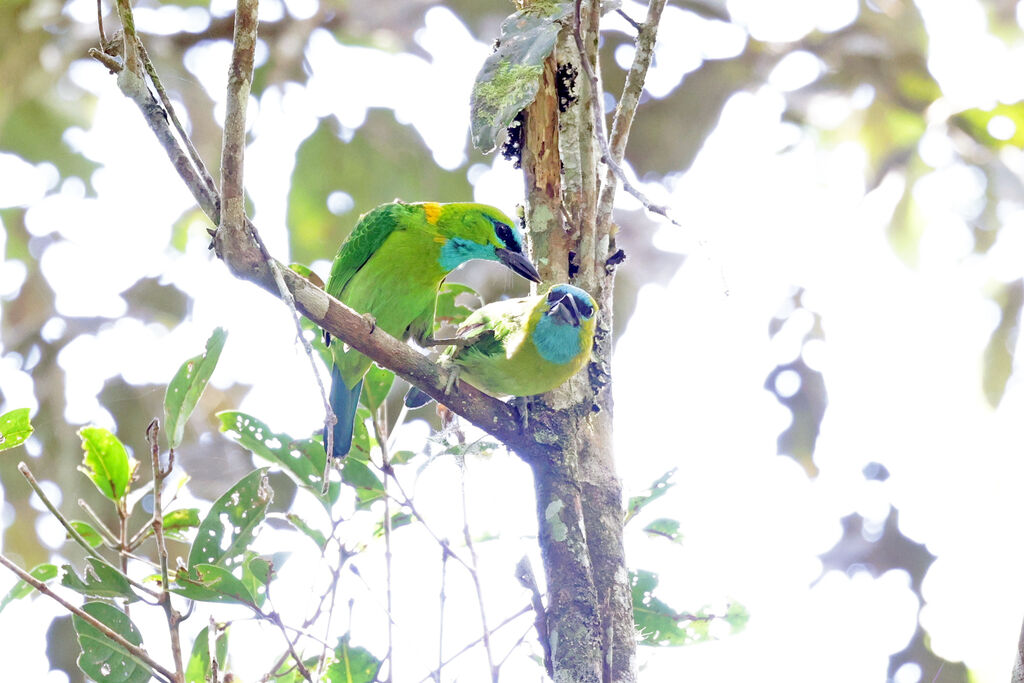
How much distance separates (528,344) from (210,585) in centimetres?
108

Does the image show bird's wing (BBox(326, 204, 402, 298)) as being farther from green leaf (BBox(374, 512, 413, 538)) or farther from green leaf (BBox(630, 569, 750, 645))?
green leaf (BBox(630, 569, 750, 645))

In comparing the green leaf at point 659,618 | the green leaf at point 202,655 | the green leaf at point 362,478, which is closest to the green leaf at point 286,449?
the green leaf at point 362,478

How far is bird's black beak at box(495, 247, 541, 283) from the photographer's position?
275cm

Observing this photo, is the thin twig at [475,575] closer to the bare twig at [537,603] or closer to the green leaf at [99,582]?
the bare twig at [537,603]

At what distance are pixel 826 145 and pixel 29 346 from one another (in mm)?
6089

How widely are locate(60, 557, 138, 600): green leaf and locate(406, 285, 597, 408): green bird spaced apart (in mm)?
962

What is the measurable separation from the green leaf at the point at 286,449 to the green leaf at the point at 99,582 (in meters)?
0.50

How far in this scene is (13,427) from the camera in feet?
7.59

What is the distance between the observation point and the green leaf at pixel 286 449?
2.63 metres

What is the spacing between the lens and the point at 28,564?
18.5 ft

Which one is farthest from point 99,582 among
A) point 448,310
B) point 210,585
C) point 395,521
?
point 448,310

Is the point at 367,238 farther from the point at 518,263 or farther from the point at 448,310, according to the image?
the point at 518,263

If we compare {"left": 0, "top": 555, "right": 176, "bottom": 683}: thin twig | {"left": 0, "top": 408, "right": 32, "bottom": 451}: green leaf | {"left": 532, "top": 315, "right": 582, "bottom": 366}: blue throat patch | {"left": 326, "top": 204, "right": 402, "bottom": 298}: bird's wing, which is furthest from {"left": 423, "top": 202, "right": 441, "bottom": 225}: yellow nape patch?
{"left": 0, "top": 555, "right": 176, "bottom": 683}: thin twig

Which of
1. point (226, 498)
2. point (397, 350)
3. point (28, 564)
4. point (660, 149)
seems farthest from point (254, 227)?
point (28, 564)
